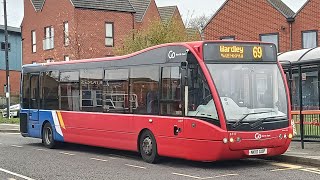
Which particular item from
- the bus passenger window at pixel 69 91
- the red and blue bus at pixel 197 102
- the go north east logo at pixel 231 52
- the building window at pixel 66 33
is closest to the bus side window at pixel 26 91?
the bus passenger window at pixel 69 91

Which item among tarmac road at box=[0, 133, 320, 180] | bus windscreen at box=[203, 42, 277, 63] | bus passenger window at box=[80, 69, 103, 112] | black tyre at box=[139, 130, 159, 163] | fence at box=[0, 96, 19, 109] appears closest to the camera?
tarmac road at box=[0, 133, 320, 180]

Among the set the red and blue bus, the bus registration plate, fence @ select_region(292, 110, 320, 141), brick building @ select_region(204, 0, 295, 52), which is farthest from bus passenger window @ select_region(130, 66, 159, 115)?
brick building @ select_region(204, 0, 295, 52)

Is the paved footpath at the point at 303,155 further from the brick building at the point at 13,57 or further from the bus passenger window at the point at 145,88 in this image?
the brick building at the point at 13,57

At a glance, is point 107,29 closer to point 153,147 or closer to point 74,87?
point 74,87

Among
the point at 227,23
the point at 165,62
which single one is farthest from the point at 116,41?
the point at 165,62

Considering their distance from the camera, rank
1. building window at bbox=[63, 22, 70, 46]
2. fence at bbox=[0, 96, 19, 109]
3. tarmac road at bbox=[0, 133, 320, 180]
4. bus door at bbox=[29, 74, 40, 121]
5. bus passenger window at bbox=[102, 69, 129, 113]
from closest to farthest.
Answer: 1. tarmac road at bbox=[0, 133, 320, 180]
2. bus passenger window at bbox=[102, 69, 129, 113]
3. bus door at bbox=[29, 74, 40, 121]
4. building window at bbox=[63, 22, 70, 46]
5. fence at bbox=[0, 96, 19, 109]

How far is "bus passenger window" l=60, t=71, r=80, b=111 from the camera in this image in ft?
57.1

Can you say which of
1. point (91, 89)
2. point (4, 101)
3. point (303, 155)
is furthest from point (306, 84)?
point (4, 101)

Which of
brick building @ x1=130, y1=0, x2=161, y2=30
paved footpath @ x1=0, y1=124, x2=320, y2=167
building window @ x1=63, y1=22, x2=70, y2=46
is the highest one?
brick building @ x1=130, y1=0, x2=161, y2=30

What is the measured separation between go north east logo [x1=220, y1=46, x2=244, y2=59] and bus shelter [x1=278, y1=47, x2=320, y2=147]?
12.0 ft

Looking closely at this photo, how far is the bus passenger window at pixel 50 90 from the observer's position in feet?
60.5

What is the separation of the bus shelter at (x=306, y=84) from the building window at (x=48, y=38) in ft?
103

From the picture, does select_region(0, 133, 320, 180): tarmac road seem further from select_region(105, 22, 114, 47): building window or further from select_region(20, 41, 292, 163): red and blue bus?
select_region(105, 22, 114, 47): building window

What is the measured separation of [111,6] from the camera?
46.3m
